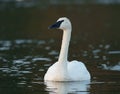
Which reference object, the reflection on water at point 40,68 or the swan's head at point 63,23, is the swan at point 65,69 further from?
the reflection on water at point 40,68

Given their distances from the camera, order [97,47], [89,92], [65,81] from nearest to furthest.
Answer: [89,92] → [65,81] → [97,47]

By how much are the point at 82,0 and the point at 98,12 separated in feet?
48.9

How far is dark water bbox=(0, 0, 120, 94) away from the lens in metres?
19.4

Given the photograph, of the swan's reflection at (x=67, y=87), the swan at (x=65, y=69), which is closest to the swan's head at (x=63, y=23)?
the swan at (x=65, y=69)

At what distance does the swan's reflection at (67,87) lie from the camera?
60.3 feet

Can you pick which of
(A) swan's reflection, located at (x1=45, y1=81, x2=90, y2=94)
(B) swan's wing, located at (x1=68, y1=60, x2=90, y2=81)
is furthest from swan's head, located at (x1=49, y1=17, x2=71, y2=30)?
(A) swan's reflection, located at (x1=45, y1=81, x2=90, y2=94)

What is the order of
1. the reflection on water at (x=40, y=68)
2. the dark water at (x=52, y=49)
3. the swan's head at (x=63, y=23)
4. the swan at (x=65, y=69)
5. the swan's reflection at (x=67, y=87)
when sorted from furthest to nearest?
the swan's head at (x=63, y=23) < the swan at (x=65, y=69) < the dark water at (x=52, y=49) < the reflection on water at (x=40, y=68) < the swan's reflection at (x=67, y=87)

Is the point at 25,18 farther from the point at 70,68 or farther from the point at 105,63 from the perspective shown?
the point at 70,68

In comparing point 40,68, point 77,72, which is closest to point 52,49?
point 40,68

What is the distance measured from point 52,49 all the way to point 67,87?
35.2ft

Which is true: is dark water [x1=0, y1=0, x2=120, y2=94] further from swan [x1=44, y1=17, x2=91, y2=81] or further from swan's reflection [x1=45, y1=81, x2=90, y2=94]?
swan [x1=44, y1=17, x2=91, y2=81]

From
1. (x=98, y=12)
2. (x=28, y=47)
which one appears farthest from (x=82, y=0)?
(x=28, y=47)

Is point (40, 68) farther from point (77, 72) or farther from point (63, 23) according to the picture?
point (63, 23)

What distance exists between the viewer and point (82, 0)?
71.1m
